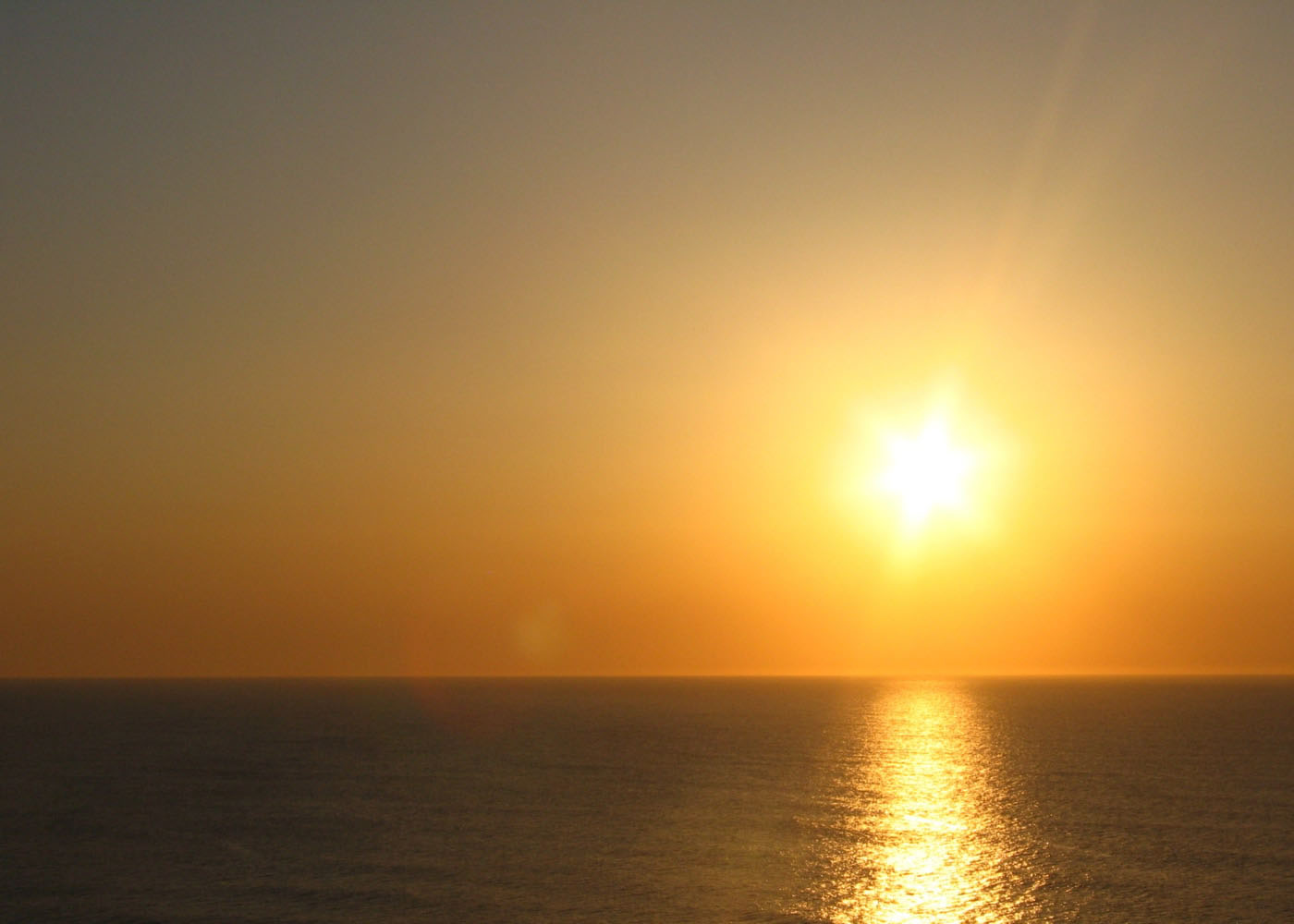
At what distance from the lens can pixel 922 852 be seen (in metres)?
69.8

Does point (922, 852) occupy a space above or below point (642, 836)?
below

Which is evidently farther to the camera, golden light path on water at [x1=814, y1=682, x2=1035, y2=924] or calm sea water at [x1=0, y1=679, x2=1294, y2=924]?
calm sea water at [x1=0, y1=679, x2=1294, y2=924]

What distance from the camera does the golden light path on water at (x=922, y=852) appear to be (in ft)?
182

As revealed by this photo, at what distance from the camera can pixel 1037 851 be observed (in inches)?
2771

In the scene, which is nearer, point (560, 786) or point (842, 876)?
point (842, 876)

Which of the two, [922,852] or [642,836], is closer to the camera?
[922,852]

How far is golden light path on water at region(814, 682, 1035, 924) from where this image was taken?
→ 55.4 metres

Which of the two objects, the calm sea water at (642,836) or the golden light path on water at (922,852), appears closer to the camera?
the golden light path on water at (922,852)

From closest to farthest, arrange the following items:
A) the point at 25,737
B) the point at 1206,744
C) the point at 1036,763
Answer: the point at 1036,763 < the point at 1206,744 < the point at 25,737

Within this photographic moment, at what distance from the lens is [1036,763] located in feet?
429

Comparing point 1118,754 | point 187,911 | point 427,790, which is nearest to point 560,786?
point 427,790

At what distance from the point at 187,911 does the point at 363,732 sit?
129773 millimetres

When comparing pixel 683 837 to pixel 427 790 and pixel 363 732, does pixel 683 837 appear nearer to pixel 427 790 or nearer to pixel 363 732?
pixel 427 790

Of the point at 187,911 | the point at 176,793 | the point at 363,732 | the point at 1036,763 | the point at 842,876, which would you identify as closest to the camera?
the point at 187,911
